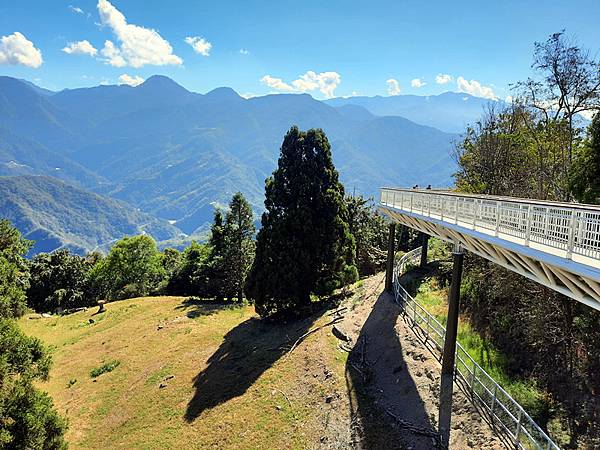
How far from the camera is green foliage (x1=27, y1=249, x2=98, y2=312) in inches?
1775

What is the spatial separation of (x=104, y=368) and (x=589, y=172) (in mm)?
25252

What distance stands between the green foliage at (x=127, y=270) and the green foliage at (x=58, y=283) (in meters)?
2.33

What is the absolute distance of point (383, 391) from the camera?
1341cm

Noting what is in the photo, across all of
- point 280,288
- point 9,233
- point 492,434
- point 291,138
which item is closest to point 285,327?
point 280,288

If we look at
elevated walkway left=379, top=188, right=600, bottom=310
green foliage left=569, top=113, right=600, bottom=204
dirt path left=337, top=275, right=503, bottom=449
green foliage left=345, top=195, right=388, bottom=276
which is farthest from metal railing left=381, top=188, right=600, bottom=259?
green foliage left=345, top=195, right=388, bottom=276

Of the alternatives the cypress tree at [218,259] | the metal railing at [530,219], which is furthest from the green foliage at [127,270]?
the metal railing at [530,219]

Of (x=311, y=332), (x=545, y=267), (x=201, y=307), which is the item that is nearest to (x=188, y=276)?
(x=201, y=307)

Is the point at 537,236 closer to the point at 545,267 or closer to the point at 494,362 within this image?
the point at 545,267

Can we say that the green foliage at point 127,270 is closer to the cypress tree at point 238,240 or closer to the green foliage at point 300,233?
the cypress tree at point 238,240

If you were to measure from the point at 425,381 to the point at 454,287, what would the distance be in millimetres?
3623

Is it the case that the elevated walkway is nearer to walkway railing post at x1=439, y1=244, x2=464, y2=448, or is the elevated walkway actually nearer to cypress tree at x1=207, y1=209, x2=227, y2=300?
walkway railing post at x1=439, y1=244, x2=464, y2=448

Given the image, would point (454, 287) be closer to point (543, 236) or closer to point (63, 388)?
point (543, 236)

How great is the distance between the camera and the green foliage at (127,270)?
41.2 m

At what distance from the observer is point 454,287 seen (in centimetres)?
1172
